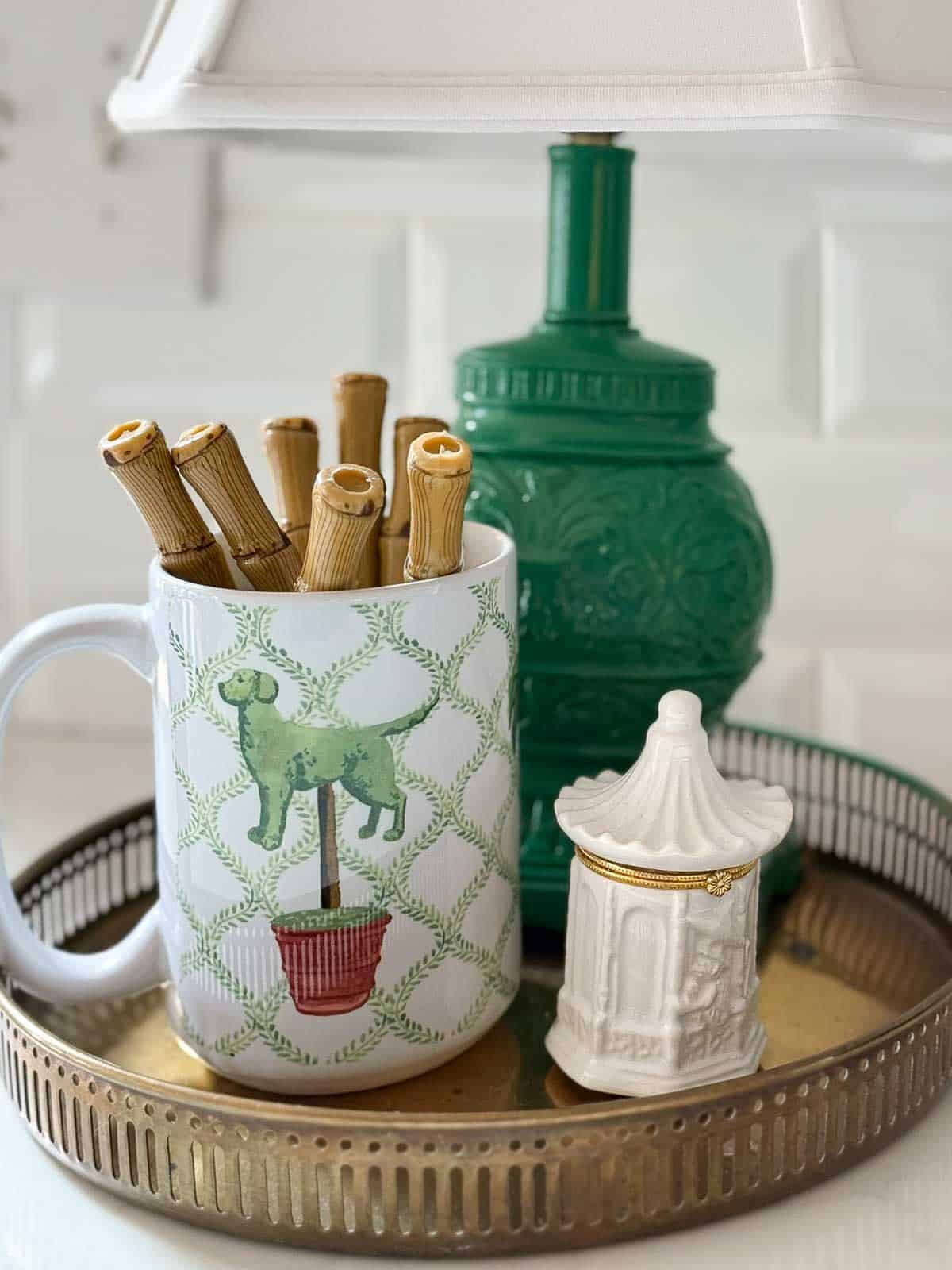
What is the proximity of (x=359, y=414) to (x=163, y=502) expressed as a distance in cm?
11

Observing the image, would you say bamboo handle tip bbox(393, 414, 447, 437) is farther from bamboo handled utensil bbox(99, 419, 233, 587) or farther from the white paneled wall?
the white paneled wall

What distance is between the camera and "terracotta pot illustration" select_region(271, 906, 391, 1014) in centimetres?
45

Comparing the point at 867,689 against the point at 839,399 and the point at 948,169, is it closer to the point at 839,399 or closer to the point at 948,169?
the point at 839,399

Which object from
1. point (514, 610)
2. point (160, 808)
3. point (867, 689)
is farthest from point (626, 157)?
point (867, 689)

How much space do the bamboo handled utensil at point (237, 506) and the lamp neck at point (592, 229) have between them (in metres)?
0.18

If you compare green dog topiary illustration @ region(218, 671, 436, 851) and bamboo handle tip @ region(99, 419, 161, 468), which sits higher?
bamboo handle tip @ region(99, 419, 161, 468)

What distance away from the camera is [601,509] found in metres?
0.56

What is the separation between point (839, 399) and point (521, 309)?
0.66 ft

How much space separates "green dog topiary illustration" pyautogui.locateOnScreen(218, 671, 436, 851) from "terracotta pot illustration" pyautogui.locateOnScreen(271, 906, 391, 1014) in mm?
28

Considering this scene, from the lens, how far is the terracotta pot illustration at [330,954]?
45cm

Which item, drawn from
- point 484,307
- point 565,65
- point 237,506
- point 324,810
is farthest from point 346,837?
point 484,307

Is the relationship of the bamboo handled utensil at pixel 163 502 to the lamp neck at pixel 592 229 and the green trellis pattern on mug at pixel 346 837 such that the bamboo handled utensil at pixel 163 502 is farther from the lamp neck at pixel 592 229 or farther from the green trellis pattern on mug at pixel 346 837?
the lamp neck at pixel 592 229

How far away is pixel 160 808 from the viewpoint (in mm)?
480

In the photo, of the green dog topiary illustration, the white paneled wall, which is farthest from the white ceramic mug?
the white paneled wall
